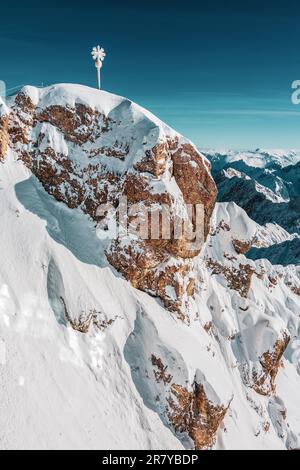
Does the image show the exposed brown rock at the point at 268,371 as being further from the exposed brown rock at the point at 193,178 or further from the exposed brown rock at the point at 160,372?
the exposed brown rock at the point at 193,178

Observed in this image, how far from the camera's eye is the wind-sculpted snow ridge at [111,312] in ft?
90.7

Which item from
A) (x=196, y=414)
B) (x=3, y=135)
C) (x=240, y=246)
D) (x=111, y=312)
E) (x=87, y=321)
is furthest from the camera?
(x=240, y=246)

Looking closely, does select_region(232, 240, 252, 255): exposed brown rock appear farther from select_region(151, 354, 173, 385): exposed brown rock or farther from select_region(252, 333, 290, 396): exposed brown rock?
select_region(151, 354, 173, 385): exposed brown rock

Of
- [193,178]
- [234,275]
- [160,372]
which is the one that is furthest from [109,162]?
[234,275]

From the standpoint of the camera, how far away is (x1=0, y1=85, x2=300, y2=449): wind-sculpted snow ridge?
27656 millimetres

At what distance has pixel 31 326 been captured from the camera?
28875 mm

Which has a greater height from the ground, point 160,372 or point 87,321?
point 87,321

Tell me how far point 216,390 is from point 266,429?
11.7 meters

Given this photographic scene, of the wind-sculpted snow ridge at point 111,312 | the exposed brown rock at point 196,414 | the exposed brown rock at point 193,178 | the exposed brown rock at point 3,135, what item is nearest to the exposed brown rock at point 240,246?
the wind-sculpted snow ridge at point 111,312

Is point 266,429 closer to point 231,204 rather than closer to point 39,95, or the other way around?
point 231,204

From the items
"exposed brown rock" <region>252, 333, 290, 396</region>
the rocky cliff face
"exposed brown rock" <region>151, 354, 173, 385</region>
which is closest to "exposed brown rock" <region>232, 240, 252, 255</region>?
"exposed brown rock" <region>252, 333, 290, 396</region>

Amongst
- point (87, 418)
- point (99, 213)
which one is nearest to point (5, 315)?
point (87, 418)

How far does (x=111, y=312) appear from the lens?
111 feet

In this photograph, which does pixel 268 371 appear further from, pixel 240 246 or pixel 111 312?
pixel 111 312
